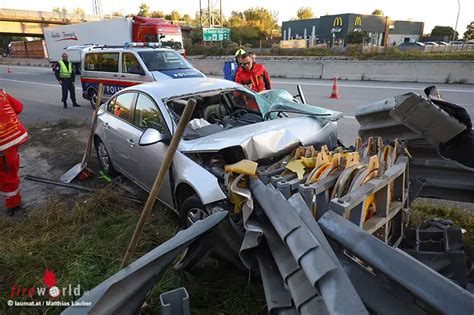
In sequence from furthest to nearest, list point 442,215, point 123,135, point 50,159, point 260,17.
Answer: point 260,17
point 50,159
point 123,135
point 442,215

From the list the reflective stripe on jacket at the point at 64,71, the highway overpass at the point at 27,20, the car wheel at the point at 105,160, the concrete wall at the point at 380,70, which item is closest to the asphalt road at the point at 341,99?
Answer: the concrete wall at the point at 380,70

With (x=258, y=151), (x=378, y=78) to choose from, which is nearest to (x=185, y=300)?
(x=258, y=151)

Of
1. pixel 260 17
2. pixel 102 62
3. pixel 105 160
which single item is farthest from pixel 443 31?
pixel 105 160

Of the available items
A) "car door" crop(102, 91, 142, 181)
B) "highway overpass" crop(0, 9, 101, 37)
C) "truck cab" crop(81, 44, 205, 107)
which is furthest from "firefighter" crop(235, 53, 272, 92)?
"highway overpass" crop(0, 9, 101, 37)

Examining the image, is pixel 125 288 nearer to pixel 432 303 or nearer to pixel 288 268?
pixel 288 268

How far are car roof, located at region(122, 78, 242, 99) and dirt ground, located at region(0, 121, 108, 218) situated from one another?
1.75 meters

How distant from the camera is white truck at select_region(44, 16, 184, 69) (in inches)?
700

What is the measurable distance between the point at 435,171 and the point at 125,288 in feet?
8.84

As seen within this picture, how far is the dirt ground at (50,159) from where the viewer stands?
15.6 feet

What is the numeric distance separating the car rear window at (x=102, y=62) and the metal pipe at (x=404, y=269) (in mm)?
10046

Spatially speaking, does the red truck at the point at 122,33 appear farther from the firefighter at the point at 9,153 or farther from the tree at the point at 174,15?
the tree at the point at 174,15

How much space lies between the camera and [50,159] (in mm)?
6387

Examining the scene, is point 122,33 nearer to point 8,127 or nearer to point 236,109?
point 8,127

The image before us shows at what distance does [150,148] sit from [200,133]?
0.60m
